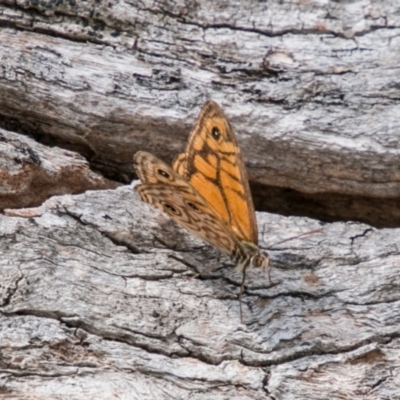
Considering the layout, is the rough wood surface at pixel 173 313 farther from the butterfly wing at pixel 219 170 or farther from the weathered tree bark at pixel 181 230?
the butterfly wing at pixel 219 170

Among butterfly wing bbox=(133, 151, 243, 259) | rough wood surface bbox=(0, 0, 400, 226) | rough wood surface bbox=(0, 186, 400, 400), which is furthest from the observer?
rough wood surface bbox=(0, 0, 400, 226)

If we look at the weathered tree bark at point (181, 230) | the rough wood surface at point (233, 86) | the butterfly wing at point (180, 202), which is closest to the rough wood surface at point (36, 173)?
the weathered tree bark at point (181, 230)

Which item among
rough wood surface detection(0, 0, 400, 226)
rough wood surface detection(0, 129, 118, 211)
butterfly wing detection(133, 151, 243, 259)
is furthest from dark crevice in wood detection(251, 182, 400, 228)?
rough wood surface detection(0, 129, 118, 211)

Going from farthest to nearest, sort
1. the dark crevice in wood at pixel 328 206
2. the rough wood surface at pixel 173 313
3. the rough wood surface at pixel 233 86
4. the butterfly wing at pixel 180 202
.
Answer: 1. the dark crevice in wood at pixel 328 206
2. the rough wood surface at pixel 233 86
3. the butterfly wing at pixel 180 202
4. the rough wood surface at pixel 173 313

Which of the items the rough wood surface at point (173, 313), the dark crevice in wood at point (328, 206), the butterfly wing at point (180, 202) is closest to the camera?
the rough wood surface at point (173, 313)

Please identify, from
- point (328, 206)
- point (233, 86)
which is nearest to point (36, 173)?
point (233, 86)

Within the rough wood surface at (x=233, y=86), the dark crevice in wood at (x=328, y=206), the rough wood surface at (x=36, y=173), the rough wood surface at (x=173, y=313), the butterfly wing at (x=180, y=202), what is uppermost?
the rough wood surface at (x=233, y=86)

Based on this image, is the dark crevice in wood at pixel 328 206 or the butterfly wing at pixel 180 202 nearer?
the butterfly wing at pixel 180 202

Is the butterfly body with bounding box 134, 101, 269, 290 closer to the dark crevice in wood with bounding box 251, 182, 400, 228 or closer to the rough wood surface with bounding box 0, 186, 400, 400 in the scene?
the rough wood surface with bounding box 0, 186, 400, 400

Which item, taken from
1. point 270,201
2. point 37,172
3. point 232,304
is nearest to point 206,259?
point 232,304
